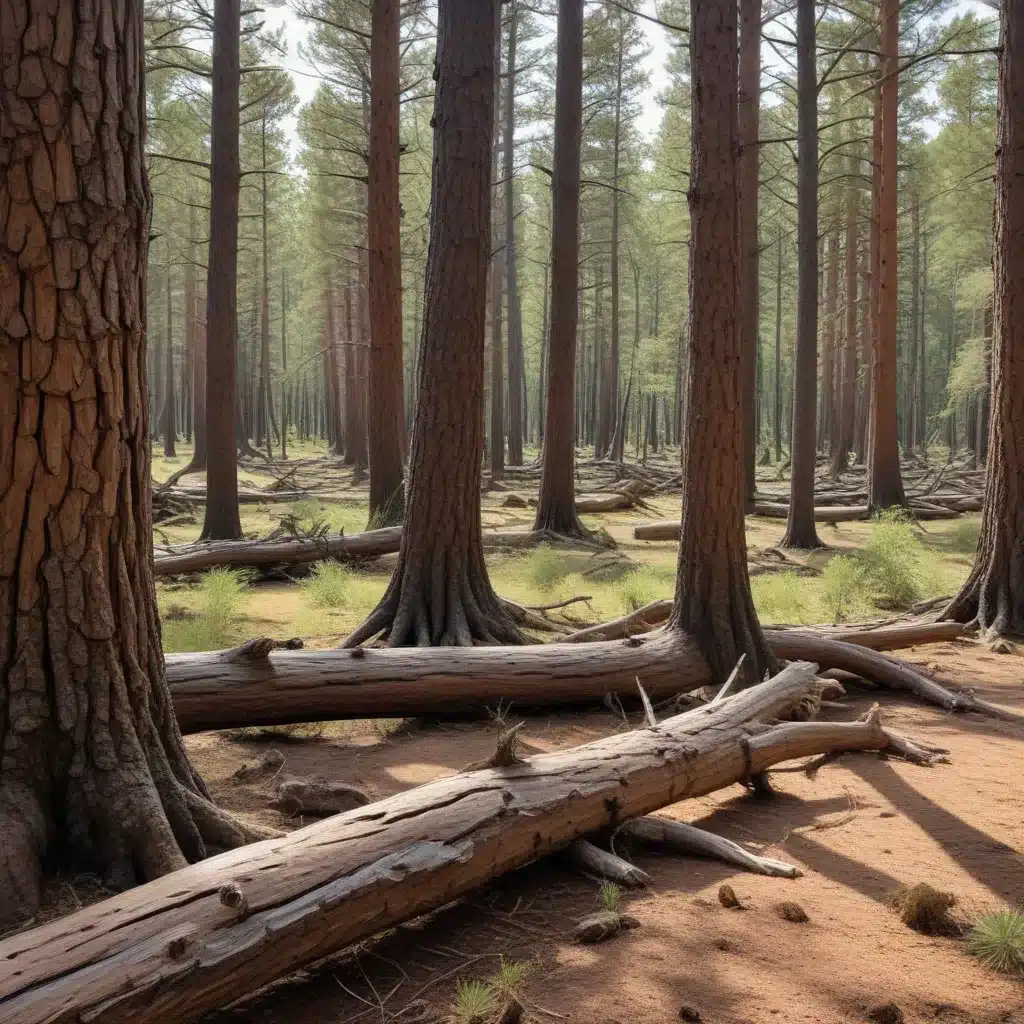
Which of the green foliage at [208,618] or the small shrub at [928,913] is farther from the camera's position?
the green foliage at [208,618]

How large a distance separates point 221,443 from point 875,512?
11.4 metres

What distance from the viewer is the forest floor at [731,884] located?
2807mm

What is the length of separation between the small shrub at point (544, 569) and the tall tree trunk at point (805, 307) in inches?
169

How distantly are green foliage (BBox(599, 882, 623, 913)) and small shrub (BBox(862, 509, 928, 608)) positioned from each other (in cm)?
777

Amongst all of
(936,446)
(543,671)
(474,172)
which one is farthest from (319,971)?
(936,446)

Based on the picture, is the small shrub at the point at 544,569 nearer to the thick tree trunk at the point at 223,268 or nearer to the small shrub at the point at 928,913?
the thick tree trunk at the point at 223,268

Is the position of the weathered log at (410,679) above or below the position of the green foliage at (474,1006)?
above

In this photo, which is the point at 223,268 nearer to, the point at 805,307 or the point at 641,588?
the point at 641,588

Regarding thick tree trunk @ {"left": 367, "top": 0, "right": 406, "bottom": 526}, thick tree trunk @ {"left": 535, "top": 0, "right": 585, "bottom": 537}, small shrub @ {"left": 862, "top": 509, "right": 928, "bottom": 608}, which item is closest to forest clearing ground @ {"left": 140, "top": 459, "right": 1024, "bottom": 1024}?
small shrub @ {"left": 862, "top": 509, "right": 928, "bottom": 608}

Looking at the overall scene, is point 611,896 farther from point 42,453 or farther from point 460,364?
point 460,364

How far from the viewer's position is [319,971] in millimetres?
2969

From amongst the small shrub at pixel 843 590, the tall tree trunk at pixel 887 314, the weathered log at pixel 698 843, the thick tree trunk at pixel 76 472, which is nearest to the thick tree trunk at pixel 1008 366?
the small shrub at pixel 843 590

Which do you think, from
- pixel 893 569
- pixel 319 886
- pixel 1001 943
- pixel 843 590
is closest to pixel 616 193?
pixel 893 569

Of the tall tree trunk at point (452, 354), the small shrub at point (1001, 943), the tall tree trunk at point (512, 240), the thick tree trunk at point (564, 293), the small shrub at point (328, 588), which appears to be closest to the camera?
the small shrub at point (1001, 943)
